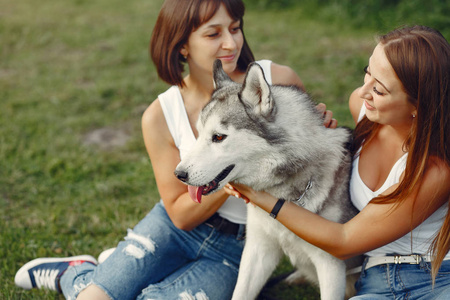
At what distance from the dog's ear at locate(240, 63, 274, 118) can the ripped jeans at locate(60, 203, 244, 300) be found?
1024mm

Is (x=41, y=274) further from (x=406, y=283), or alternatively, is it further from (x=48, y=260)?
(x=406, y=283)

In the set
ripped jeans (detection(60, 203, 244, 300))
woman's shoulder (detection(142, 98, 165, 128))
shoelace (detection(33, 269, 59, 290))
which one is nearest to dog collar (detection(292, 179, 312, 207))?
ripped jeans (detection(60, 203, 244, 300))

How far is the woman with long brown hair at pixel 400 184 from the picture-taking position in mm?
2016

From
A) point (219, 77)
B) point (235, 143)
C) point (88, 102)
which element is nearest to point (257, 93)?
point (235, 143)

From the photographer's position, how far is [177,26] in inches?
109

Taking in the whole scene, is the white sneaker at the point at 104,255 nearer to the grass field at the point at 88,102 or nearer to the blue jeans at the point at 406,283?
the grass field at the point at 88,102

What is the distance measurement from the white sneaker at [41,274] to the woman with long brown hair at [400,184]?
1.41 meters

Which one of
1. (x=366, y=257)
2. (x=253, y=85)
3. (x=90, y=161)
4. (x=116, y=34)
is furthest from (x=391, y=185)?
(x=116, y=34)

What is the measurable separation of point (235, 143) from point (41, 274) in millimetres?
1754

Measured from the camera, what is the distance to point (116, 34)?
823 cm

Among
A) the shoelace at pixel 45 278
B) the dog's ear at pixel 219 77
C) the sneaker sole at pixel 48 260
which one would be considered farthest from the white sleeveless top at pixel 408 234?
the shoelace at pixel 45 278

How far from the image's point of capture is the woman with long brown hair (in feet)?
6.61

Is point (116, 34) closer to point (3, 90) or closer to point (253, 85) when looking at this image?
point (3, 90)

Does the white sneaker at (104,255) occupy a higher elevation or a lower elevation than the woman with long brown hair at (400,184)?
lower
